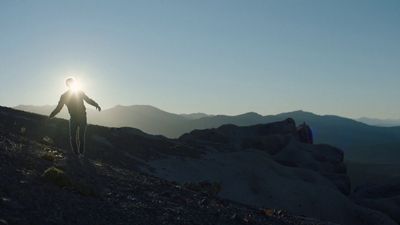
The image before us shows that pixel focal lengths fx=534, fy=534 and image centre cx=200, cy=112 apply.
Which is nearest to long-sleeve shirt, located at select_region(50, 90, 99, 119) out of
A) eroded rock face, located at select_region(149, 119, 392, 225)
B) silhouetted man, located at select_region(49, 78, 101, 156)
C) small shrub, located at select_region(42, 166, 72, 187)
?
silhouetted man, located at select_region(49, 78, 101, 156)

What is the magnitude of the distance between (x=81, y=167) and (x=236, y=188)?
96.1 feet

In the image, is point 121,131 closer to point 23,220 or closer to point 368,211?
point 368,211

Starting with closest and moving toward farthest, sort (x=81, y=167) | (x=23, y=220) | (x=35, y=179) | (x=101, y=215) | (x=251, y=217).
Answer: (x=23, y=220) → (x=101, y=215) → (x=35, y=179) → (x=251, y=217) → (x=81, y=167)

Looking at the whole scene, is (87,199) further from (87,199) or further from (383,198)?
(383,198)

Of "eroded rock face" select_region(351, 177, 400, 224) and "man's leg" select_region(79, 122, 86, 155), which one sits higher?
"man's leg" select_region(79, 122, 86, 155)

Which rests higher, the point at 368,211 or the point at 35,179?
the point at 35,179

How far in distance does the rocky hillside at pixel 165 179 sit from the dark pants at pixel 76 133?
24.8 inches

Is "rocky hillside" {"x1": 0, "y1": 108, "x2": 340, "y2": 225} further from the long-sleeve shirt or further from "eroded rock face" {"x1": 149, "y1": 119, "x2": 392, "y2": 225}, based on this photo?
"eroded rock face" {"x1": 149, "y1": 119, "x2": 392, "y2": 225}

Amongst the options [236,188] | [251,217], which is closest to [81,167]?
[251,217]

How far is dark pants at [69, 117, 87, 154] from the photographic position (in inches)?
839

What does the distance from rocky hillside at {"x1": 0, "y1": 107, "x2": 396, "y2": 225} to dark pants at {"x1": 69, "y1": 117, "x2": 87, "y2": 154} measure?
63 centimetres

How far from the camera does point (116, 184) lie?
1602 centimetres

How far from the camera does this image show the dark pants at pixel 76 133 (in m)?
21.3

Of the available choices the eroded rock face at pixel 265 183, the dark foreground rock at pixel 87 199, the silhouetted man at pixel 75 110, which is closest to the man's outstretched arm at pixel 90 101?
the silhouetted man at pixel 75 110
